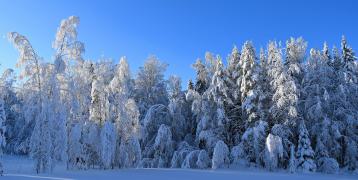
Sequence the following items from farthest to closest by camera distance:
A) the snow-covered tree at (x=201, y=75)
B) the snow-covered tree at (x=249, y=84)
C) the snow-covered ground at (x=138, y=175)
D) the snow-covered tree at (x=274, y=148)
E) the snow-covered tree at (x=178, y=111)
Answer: the snow-covered tree at (x=201, y=75) < the snow-covered tree at (x=178, y=111) < the snow-covered tree at (x=249, y=84) < the snow-covered tree at (x=274, y=148) < the snow-covered ground at (x=138, y=175)

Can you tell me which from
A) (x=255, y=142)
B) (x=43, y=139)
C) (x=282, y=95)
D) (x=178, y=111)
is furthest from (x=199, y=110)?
(x=43, y=139)

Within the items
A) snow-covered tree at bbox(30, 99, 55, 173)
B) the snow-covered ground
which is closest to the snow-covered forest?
snow-covered tree at bbox(30, 99, 55, 173)

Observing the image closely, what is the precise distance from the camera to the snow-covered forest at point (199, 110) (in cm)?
2636

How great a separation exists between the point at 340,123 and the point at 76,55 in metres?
23.9

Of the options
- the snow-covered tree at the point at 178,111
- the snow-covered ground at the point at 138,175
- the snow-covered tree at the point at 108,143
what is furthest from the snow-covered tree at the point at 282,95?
the snow-covered tree at the point at 108,143

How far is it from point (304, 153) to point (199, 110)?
10506 millimetres

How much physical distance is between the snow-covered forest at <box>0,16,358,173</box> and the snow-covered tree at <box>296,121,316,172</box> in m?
0.08

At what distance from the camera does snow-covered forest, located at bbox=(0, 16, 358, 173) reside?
1038 inches

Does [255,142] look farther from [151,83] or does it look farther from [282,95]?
[151,83]

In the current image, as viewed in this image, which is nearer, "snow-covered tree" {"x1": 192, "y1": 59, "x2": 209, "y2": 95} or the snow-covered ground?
the snow-covered ground

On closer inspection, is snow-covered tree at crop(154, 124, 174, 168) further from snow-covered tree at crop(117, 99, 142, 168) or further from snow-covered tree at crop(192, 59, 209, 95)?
snow-covered tree at crop(192, 59, 209, 95)

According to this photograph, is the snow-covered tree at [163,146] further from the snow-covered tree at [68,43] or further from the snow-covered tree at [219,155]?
the snow-covered tree at [68,43]

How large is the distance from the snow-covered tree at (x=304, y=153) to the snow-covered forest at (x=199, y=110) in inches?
3.3

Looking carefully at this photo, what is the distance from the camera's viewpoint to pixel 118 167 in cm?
3164
